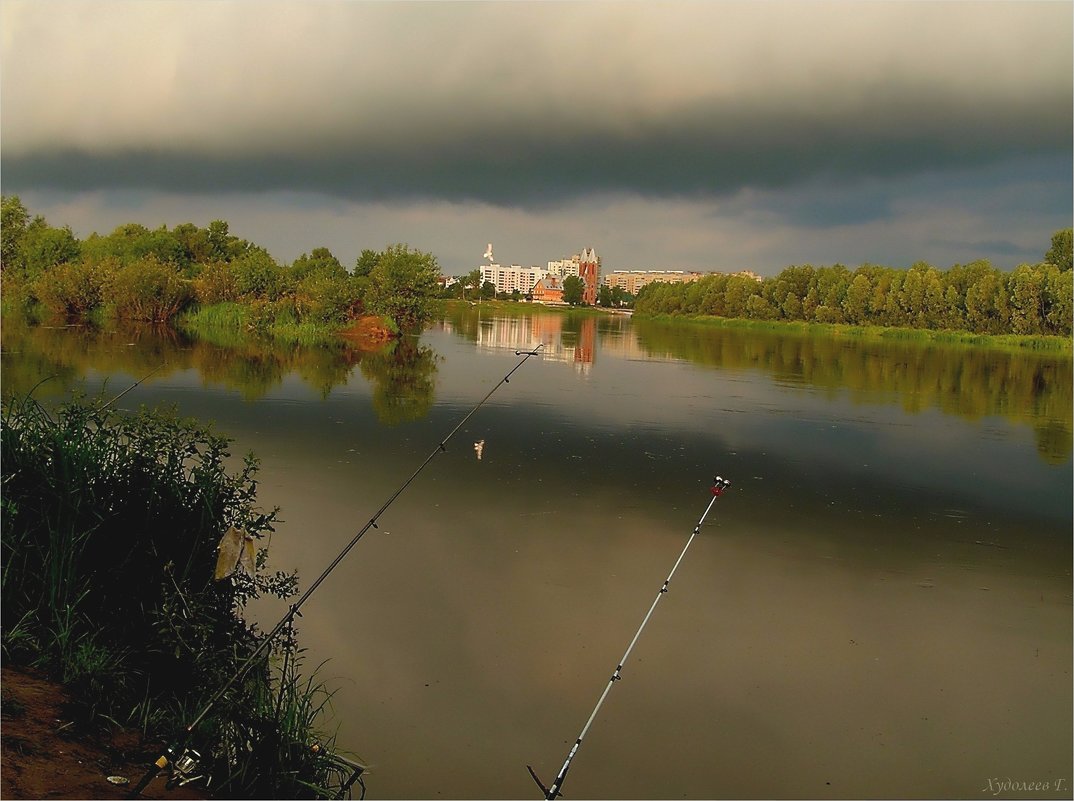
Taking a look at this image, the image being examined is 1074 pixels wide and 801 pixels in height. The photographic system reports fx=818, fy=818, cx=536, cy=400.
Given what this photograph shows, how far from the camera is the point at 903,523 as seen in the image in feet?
33.6

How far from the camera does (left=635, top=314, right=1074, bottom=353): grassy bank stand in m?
58.1

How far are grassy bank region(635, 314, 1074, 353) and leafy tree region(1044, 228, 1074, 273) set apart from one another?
22891 mm

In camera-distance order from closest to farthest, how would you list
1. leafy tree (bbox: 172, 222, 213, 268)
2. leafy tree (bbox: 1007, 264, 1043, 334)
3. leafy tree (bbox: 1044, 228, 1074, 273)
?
leafy tree (bbox: 1007, 264, 1043, 334) < leafy tree (bbox: 172, 222, 213, 268) < leafy tree (bbox: 1044, 228, 1074, 273)

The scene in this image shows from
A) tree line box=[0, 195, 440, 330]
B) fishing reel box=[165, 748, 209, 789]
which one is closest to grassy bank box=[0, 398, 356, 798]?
fishing reel box=[165, 748, 209, 789]

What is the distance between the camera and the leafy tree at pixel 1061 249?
81787 millimetres

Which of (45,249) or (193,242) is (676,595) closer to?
(45,249)

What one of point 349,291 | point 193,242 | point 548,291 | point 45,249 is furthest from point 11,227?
point 548,291

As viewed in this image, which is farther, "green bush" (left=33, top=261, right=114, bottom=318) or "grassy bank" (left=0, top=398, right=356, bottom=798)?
"green bush" (left=33, top=261, right=114, bottom=318)

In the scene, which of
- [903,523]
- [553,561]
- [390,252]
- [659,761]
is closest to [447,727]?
[659,761]

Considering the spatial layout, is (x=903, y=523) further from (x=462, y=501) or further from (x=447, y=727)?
(x=447, y=727)

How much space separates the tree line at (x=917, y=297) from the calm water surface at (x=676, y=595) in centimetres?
5291

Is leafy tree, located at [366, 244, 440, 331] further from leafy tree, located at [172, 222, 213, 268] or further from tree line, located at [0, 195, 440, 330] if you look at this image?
leafy tree, located at [172, 222, 213, 268]

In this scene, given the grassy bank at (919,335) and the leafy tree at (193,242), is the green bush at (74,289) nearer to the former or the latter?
the leafy tree at (193,242)

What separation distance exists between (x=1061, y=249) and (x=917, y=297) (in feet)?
74.7
